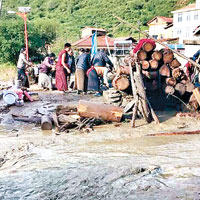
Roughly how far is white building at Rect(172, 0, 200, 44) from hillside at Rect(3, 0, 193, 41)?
10.9 metres

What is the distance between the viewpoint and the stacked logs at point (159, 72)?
29.8 ft

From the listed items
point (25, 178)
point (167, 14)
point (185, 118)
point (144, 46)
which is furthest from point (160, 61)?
point (167, 14)

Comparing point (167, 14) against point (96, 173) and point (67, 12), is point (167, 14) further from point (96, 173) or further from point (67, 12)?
point (96, 173)

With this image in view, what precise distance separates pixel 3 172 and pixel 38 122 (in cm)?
327

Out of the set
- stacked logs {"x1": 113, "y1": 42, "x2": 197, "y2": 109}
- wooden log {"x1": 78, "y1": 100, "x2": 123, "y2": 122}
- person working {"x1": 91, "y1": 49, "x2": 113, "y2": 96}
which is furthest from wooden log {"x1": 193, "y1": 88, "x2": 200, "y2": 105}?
person working {"x1": 91, "y1": 49, "x2": 113, "y2": 96}

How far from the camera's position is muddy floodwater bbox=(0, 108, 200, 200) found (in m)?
4.05

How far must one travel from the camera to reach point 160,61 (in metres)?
9.27

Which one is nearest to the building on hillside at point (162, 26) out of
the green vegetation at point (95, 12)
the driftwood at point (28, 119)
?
the green vegetation at point (95, 12)

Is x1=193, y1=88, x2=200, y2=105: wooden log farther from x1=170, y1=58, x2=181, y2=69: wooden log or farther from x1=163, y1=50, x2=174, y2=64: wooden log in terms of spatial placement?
x1=163, y1=50, x2=174, y2=64: wooden log

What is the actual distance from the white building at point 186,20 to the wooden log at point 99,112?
5008 cm

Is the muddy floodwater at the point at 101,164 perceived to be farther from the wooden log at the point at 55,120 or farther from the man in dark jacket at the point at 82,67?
the man in dark jacket at the point at 82,67

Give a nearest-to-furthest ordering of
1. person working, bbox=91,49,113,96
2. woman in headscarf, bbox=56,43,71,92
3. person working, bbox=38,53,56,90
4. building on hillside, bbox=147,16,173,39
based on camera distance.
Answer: woman in headscarf, bbox=56,43,71,92
person working, bbox=91,49,113,96
person working, bbox=38,53,56,90
building on hillside, bbox=147,16,173,39

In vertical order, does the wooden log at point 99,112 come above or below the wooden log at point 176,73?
below

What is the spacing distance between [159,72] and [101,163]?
184 inches
